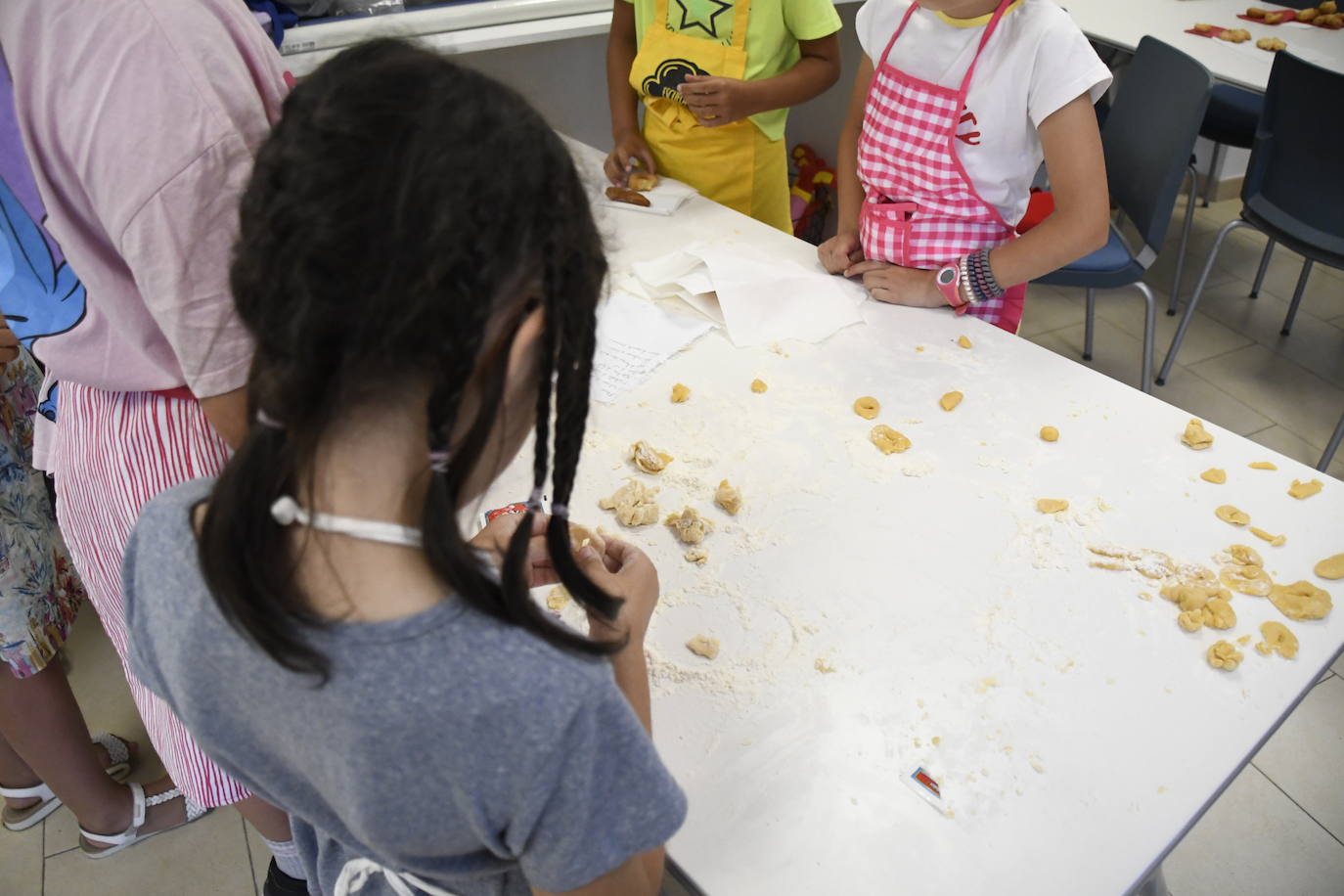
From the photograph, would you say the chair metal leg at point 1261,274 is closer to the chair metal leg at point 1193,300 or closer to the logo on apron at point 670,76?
the chair metal leg at point 1193,300

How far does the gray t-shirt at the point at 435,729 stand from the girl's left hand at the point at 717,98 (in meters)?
1.32

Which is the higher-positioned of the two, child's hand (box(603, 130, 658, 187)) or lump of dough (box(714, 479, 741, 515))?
child's hand (box(603, 130, 658, 187))

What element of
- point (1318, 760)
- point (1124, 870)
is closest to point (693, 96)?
point (1124, 870)

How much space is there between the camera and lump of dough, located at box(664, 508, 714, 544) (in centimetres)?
100

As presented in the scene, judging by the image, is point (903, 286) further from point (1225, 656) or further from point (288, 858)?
point (288, 858)

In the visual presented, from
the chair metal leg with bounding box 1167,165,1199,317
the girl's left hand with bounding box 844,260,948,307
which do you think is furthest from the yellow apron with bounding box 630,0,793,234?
the chair metal leg with bounding box 1167,165,1199,317

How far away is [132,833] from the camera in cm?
159

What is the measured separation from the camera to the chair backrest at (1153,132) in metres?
1.84

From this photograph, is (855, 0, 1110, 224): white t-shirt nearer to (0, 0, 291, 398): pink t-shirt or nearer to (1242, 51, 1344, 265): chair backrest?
(0, 0, 291, 398): pink t-shirt

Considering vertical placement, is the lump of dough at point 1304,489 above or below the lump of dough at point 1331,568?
above

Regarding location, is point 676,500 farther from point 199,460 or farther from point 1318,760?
point 1318,760

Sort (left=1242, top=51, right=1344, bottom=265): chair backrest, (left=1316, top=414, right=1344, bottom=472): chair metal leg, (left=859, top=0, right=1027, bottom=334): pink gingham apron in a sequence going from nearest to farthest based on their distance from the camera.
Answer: (left=859, top=0, right=1027, bottom=334): pink gingham apron < (left=1242, top=51, right=1344, bottom=265): chair backrest < (left=1316, top=414, right=1344, bottom=472): chair metal leg

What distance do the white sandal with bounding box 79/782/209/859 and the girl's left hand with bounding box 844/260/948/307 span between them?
1503 millimetres

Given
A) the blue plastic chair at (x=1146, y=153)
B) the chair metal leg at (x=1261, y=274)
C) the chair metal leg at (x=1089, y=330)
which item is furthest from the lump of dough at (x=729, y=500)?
the chair metal leg at (x=1261, y=274)
